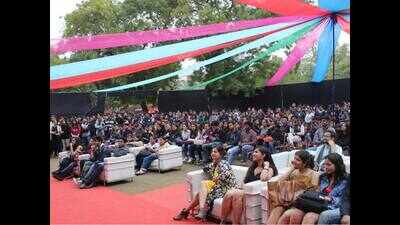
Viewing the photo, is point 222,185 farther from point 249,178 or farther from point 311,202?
point 311,202

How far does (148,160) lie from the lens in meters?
7.34

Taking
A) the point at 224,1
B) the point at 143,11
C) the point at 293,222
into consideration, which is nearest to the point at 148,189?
the point at 293,222

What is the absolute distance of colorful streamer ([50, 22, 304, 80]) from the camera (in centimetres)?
454

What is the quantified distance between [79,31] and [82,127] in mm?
7089

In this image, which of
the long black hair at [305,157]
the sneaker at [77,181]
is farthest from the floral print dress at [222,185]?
the sneaker at [77,181]

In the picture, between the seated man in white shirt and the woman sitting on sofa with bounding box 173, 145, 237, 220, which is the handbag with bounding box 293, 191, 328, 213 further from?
the seated man in white shirt

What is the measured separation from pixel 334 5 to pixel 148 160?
409 centimetres

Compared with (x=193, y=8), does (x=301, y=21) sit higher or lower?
lower

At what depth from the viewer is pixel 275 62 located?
14.3 metres

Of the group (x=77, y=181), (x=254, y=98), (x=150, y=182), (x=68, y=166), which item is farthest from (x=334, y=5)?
(x=254, y=98)

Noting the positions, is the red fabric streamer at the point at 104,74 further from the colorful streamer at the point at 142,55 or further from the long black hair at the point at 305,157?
the long black hair at the point at 305,157

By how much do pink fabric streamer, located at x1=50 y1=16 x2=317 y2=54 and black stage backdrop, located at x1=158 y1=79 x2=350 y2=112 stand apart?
715 centimetres
